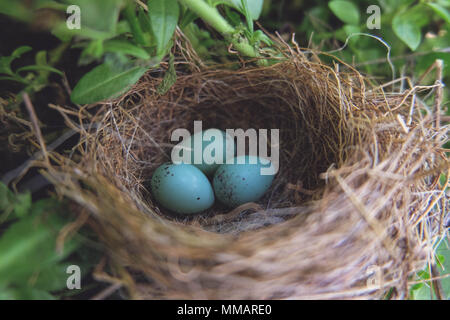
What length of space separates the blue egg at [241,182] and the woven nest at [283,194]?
47mm

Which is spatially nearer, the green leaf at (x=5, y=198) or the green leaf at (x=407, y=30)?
the green leaf at (x=5, y=198)

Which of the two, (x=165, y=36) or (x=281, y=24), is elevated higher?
(x=281, y=24)

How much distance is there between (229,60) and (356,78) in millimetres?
388

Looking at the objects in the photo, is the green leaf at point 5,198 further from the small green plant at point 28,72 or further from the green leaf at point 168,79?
the green leaf at point 168,79

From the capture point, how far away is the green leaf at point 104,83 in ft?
2.72

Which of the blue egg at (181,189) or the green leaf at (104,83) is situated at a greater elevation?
the green leaf at (104,83)

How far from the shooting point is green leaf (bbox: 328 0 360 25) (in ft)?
3.83

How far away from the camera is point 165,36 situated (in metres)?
0.83

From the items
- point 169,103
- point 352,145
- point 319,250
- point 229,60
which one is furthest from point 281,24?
point 319,250

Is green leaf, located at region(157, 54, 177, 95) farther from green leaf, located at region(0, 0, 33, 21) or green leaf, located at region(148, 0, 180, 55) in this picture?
green leaf, located at region(0, 0, 33, 21)

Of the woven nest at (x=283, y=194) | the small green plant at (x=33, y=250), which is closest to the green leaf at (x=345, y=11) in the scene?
the woven nest at (x=283, y=194)

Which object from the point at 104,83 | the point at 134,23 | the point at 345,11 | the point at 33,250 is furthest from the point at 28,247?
the point at 345,11

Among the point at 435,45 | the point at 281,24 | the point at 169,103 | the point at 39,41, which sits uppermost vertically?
the point at 281,24
